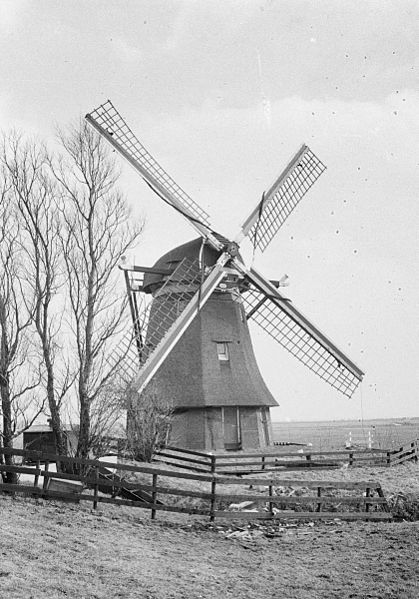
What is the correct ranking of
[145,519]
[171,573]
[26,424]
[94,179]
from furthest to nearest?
1. [94,179]
2. [26,424]
3. [145,519]
4. [171,573]

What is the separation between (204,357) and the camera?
24.2m

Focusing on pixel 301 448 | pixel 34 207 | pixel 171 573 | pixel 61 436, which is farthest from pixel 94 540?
pixel 301 448

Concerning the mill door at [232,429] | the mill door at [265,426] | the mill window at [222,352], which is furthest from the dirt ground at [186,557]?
the mill door at [265,426]

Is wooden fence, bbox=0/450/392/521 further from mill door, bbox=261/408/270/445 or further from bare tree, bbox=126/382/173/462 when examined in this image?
mill door, bbox=261/408/270/445

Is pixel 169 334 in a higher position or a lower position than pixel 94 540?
higher

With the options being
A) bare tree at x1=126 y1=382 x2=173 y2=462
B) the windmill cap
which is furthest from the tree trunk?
the windmill cap

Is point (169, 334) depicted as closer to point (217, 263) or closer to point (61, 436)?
point (217, 263)

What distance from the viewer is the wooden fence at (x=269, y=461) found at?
1847cm

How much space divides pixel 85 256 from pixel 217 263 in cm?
889

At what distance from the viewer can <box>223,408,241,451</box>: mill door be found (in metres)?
23.8

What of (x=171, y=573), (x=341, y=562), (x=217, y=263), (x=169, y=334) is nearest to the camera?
(x=171, y=573)

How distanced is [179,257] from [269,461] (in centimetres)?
820

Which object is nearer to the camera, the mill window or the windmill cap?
the windmill cap

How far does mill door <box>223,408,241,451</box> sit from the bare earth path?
1054cm
